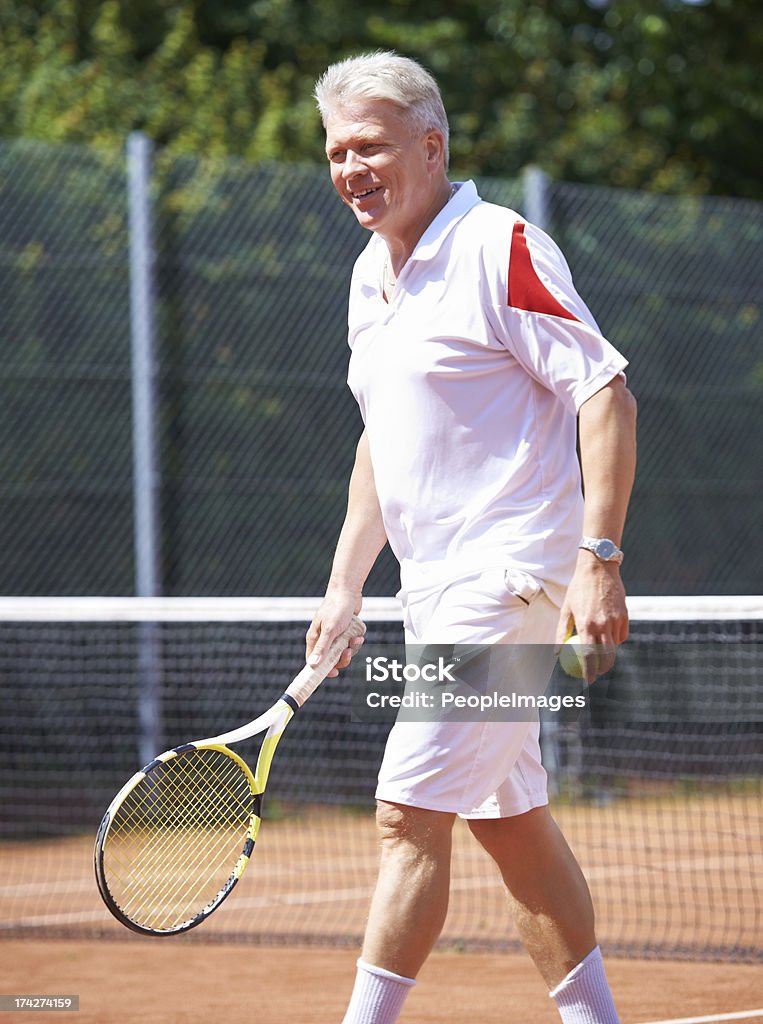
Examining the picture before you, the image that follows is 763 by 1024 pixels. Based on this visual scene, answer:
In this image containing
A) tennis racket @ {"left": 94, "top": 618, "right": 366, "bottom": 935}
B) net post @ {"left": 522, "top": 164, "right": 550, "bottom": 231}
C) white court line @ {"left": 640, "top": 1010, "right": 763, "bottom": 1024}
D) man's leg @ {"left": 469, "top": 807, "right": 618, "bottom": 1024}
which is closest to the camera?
man's leg @ {"left": 469, "top": 807, "right": 618, "bottom": 1024}

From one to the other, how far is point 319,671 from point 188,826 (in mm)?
643

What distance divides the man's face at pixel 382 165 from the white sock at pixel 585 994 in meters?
1.41

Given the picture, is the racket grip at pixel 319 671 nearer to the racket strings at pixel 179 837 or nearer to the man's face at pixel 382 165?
the racket strings at pixel 179 837

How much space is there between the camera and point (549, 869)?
Answer: 2.96m

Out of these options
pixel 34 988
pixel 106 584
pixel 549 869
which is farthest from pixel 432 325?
pixel 106 584

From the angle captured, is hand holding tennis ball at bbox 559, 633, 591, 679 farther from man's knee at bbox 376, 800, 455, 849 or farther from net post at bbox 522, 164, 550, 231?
net post at bbox 522, 164, 550, 231

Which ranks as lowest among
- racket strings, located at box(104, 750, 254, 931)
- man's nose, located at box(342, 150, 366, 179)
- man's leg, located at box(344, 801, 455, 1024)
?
racket strings, located at box(104, 750, 254, 931)

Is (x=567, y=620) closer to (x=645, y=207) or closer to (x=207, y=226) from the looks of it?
(x=207, y=226)

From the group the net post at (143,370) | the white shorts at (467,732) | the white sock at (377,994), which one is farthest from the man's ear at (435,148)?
the net post at (143,370)

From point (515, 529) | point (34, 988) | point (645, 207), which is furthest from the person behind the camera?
point (645, 207)

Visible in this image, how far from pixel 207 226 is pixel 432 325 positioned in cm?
642

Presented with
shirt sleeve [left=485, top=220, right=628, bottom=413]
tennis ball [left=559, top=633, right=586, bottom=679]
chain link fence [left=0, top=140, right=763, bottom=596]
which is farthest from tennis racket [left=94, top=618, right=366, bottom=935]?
chain link fence [left=0, top=140, right=763, bottom=596]

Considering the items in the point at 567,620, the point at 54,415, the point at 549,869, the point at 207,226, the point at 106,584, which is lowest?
the point at 106,584

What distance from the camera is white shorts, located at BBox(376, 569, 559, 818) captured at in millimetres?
2824
